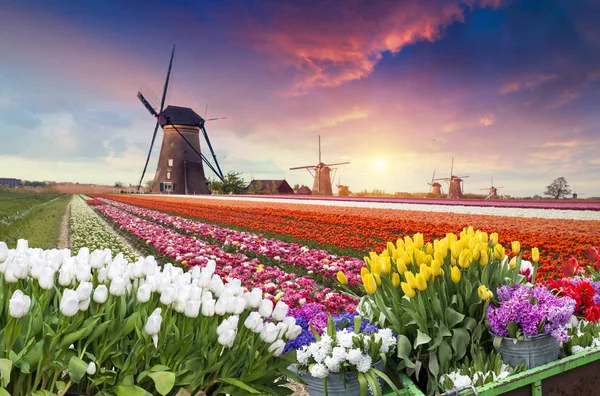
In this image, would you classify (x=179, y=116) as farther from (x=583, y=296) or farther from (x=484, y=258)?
(x=484, y=258)

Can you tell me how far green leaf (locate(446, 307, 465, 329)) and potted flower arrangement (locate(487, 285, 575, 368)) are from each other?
200 mm

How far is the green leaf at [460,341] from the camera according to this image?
8.22ft

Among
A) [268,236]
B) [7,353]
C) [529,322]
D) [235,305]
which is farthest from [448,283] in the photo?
[268,236]

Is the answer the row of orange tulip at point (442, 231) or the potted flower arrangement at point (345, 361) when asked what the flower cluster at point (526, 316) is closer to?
the potted flower arrangement at point (345, 361)

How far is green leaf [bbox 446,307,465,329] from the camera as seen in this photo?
2.47m

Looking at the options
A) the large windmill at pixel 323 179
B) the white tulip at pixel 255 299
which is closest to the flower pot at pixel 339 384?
the white tulip at pixel 255 299

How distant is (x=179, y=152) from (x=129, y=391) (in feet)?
175

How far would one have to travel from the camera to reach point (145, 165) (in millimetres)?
62000

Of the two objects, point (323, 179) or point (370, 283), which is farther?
point (323, 179)

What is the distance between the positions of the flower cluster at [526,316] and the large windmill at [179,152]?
5251cm

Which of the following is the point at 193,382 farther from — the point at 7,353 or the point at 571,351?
the point at 571,351

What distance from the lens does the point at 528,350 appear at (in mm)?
2541

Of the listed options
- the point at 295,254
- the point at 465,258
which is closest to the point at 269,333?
the point at 465,258

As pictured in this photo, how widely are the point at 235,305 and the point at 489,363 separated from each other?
4.94 ft
